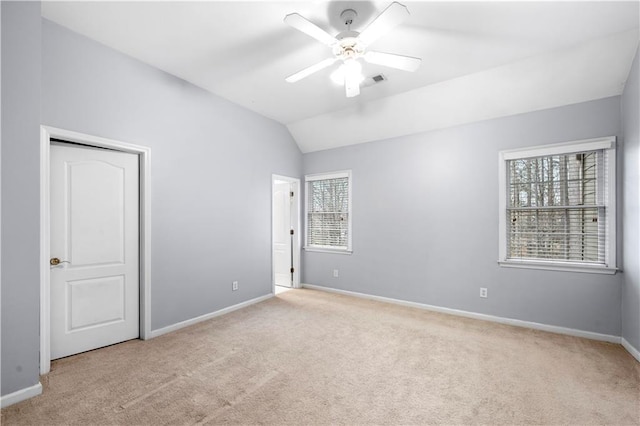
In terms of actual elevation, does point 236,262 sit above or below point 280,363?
above

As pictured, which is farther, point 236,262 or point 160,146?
point 236,262

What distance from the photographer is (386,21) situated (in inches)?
75.5

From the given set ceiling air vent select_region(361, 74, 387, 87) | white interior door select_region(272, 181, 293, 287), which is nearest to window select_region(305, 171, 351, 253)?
white interior door select_region(272, 181, 293, 287)

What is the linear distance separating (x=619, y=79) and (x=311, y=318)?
4245mm

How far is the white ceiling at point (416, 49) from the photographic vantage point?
2.28 m

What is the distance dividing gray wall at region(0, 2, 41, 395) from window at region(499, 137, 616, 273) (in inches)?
181

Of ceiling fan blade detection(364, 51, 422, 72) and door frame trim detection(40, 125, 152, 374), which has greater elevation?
ceiling fan blade detection(364, 51, 422, 72)

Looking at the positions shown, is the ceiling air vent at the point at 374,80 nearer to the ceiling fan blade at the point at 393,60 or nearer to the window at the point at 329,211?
the ceiling fan blade at the point at 393,60

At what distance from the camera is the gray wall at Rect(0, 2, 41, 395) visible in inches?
77.0

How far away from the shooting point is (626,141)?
2883mm

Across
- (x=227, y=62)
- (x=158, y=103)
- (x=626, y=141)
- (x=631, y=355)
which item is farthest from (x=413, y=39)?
(x=631, y=355)

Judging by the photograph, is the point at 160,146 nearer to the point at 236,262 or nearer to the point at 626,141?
A: the point at 236,262

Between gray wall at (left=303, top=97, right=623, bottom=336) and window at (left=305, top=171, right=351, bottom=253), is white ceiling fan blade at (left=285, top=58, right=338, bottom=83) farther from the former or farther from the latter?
window at (left=305, top=171, right=351, bottom=253)

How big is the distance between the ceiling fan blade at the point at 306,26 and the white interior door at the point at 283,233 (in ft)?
11.3
